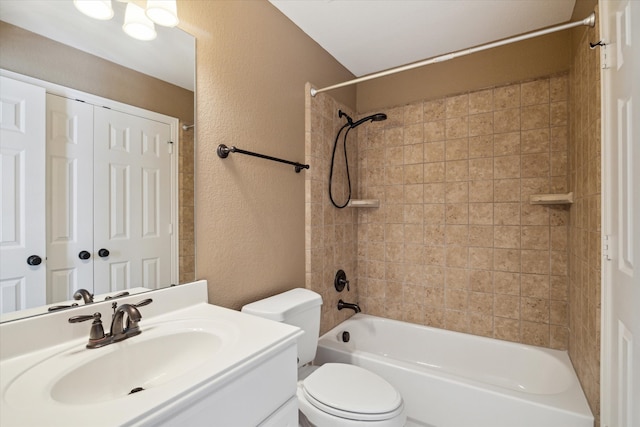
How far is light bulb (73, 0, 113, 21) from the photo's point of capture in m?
1.00

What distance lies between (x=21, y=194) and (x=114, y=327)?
472 millimetres

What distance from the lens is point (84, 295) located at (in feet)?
3.26

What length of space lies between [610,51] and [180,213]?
5.73 feet

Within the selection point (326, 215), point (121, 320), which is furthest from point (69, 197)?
point (326, 215)

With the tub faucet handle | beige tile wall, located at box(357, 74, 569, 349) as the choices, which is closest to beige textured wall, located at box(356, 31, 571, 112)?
beige tile wall, located at box(357, 74, 569, 349)

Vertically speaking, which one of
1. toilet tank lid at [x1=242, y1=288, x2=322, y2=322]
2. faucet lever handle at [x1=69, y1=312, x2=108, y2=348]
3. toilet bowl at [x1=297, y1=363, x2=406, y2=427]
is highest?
faucet lever handle at [x1=69, y1=312, x2=108, y2=348]

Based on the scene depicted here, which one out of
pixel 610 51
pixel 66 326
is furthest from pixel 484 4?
pixel 66 326

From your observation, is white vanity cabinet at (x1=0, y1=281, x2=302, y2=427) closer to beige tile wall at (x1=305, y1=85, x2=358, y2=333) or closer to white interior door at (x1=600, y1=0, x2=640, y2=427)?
beige tile wall at (x1=305, y1=85, x2=358, y2=333)

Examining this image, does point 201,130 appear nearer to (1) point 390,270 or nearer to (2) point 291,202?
(2) point 291,202

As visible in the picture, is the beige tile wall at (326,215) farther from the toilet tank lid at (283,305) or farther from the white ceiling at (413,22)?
the white ceiling at (413,22)

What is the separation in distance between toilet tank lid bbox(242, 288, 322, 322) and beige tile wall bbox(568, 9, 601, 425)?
1.25 metres

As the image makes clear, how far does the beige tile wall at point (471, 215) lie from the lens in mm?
1906

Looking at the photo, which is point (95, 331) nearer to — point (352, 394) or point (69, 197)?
point (69, 197)

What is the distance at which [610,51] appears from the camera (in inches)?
42.5
